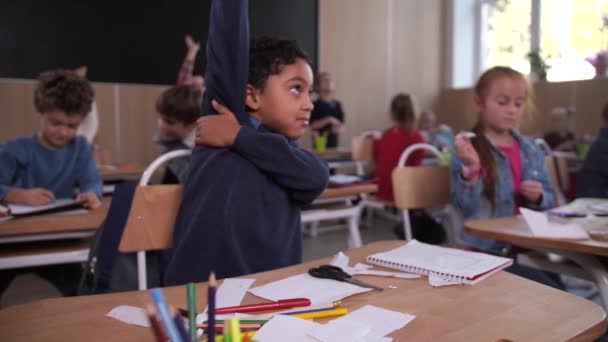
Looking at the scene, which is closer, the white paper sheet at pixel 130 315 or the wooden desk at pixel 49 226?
the white paper sheet at pixel 130 315

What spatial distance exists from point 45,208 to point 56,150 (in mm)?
527

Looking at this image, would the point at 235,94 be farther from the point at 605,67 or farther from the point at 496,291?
the point at 605,67

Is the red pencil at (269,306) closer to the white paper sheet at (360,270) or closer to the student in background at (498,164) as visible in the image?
the white paper sheet at (360,270)

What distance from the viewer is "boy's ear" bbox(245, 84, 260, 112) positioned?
114 centimetres

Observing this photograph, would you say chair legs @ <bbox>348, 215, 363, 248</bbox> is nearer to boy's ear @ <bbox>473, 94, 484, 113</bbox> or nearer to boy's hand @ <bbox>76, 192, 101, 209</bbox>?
boy's ear @ <bbox>473, 94, 484, 113</bbox>

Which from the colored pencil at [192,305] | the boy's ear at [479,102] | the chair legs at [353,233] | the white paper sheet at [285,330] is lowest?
the chair legs at [353,233]

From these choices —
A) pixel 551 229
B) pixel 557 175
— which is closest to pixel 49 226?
pixel 551 229

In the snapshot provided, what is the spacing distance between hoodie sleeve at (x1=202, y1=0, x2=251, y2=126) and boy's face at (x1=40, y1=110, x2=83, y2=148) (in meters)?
1.13

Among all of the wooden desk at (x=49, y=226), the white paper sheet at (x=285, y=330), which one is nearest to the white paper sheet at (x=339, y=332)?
the white paper sheet at (x=285, y=330)

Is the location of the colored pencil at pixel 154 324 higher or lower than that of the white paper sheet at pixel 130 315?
higher

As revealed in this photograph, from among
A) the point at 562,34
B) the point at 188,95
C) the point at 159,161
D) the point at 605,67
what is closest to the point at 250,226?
the point at 159,161

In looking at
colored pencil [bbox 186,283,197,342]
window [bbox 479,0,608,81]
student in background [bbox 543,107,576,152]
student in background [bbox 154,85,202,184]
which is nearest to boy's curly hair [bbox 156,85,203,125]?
student in background [bbox 154,85,202,184]

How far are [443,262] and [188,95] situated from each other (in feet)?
5.46

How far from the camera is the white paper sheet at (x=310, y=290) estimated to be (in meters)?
0.74
